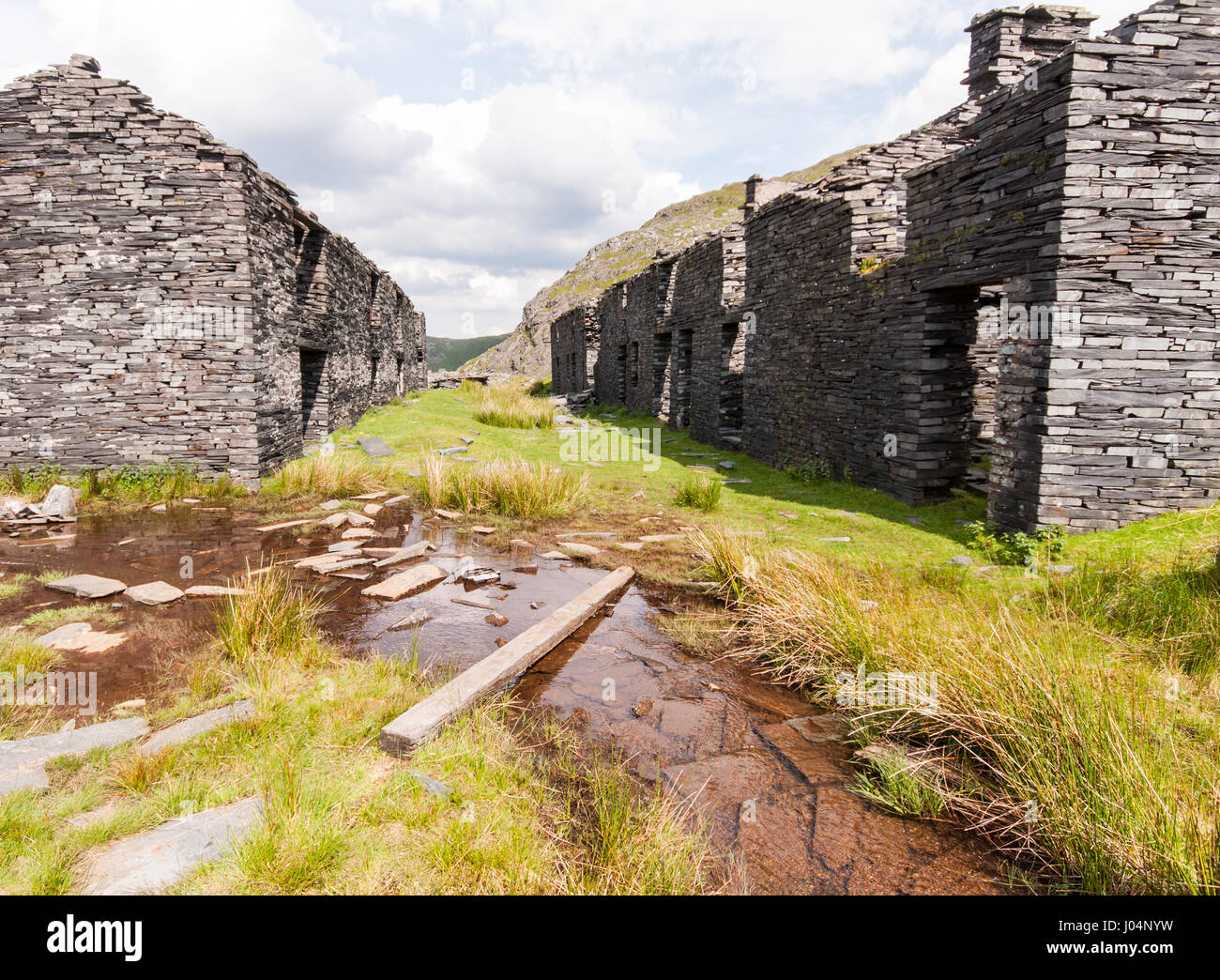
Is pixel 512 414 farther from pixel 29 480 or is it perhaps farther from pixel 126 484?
pixel 29 480

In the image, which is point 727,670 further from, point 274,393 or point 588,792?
point 274,393

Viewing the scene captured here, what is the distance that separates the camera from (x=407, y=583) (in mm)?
6121

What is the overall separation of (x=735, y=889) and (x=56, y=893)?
2.52m

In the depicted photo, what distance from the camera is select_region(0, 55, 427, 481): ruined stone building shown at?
9.50 m

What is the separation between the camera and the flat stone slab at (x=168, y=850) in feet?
7.52

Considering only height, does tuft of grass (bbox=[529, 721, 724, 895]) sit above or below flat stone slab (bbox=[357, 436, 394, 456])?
below

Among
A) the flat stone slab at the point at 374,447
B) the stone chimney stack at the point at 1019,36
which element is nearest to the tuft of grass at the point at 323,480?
the flat stone slab at the point at 374,447

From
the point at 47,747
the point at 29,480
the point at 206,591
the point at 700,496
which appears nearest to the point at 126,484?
the point at 29,480

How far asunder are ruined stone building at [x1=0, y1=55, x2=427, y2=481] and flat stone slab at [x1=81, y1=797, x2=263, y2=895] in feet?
29.0

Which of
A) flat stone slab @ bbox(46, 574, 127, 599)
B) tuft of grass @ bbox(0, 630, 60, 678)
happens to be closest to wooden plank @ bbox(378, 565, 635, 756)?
tuft of grass @ bbox(0, 630, 60, 678)

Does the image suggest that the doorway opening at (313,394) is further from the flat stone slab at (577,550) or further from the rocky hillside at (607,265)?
the rocky hillside at (607,265)

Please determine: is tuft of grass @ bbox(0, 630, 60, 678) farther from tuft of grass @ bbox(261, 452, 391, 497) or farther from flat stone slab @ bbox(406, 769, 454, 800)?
tuft of grass @ bbox(261, 452, 391, 497)

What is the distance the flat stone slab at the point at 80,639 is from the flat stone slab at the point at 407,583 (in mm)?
1903

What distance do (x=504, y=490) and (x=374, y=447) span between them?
5256 mm
